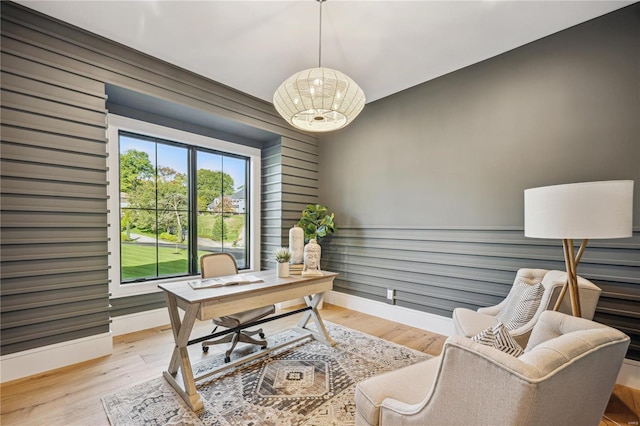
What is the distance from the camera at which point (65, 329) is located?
247 cm

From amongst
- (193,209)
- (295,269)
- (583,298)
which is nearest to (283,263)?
(295,269)

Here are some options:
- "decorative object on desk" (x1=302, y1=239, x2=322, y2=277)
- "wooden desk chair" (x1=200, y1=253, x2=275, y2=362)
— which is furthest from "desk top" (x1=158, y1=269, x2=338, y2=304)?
"wooden desk chair" (x1=200, y1=253, x2=275, y2=362)

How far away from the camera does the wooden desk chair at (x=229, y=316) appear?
2.50m

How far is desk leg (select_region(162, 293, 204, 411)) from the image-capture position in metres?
1.93

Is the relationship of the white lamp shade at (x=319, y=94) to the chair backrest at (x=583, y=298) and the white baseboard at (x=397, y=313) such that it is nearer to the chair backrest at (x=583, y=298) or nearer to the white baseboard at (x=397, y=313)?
the chair backrest at (x=583, y=298)

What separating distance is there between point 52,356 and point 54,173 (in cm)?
157

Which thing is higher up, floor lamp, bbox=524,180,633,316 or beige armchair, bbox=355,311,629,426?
floor lamp, bbox=524,180,633,316

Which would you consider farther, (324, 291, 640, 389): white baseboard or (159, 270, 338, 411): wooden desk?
(324, 291, 640, 389): white baseboard

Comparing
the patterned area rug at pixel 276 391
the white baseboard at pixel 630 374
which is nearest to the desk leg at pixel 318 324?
the patterned area rug at pixel 276 391

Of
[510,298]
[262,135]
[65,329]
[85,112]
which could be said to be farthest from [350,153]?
[65,329]

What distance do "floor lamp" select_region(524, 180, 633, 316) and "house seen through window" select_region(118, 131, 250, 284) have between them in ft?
12.2

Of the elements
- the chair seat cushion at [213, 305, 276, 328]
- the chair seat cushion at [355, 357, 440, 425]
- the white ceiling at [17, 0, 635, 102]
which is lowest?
the chair seat cushion at [213, 305, 276, 328]

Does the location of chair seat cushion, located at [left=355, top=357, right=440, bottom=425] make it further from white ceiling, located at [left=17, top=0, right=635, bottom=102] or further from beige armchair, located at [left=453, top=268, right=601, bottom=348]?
white ceiling, located at [left=17, top=0, right=635, bottom=102]

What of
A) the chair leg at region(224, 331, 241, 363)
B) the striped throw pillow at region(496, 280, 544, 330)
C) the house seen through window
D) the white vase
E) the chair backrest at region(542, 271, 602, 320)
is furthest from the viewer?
the house seen through window
